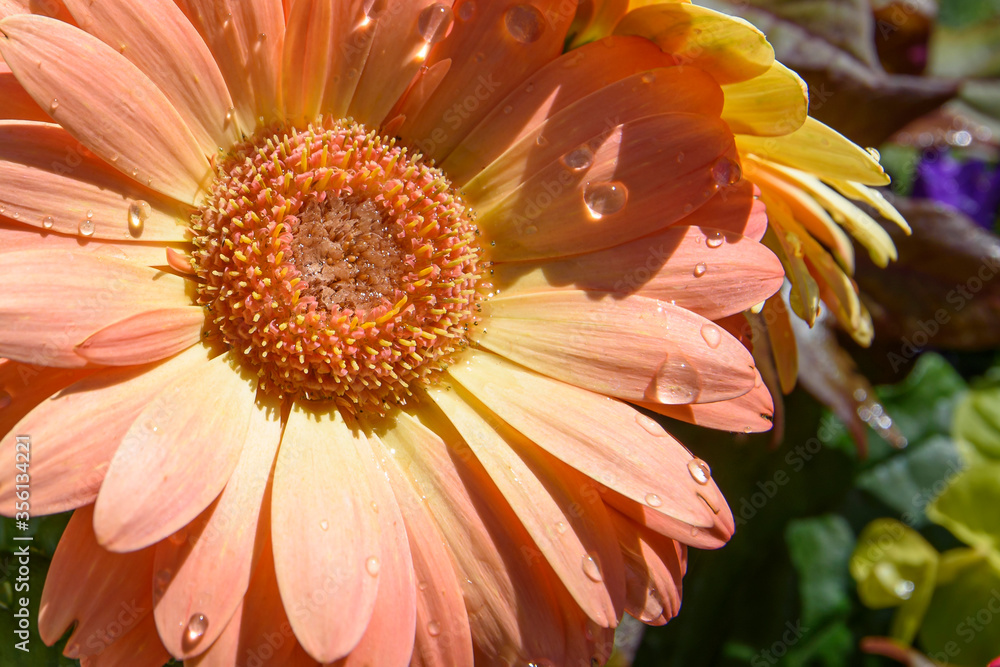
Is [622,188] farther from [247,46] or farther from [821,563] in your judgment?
[821,563]

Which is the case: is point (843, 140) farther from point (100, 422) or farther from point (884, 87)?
point (100, 422)

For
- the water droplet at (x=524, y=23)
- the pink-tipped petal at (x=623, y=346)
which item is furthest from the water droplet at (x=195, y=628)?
the water droplet at (x=524, y=23)

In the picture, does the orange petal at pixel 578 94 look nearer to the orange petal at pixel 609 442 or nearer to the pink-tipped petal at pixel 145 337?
the orange petal at pixel 609 442

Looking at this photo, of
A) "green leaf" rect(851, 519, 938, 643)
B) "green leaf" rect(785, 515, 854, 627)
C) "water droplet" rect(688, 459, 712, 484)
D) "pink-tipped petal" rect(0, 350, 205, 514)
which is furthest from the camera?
"green leaf" rect(785, 515, 854, 627)

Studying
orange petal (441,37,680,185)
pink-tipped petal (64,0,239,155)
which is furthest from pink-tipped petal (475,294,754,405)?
pink-tipped petal (64,0,239,155)

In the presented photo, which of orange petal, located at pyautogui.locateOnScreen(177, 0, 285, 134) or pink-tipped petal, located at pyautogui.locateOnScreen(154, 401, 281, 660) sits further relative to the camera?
orange petal, located at pyautogui.locateOnScreen(177, 0, 285, 134)

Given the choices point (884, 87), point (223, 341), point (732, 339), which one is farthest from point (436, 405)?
point (884, 87)

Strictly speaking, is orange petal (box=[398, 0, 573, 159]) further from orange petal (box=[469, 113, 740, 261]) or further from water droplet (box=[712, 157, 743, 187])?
water droplet (box=[712, 157, 743, 187])
